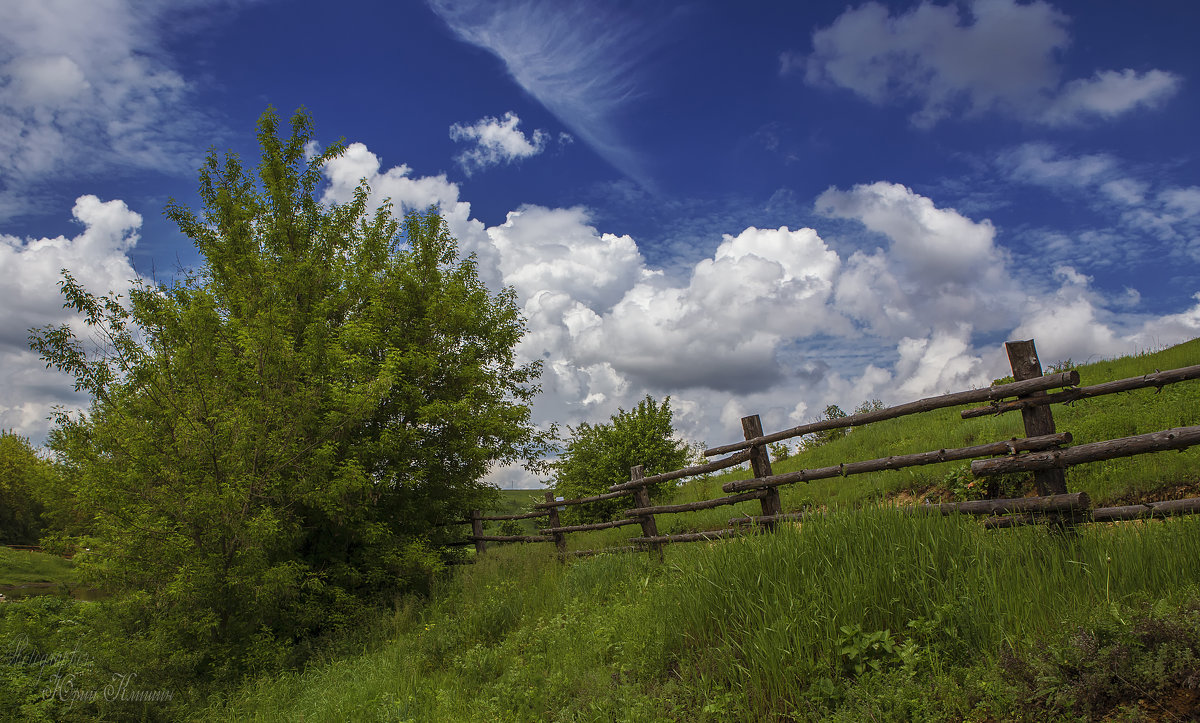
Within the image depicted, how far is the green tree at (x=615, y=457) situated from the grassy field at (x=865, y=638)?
8.81m

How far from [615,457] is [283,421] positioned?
26.7ft

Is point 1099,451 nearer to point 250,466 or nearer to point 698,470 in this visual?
point 698,470

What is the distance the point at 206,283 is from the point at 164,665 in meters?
7.31

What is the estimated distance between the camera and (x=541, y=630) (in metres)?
5.73

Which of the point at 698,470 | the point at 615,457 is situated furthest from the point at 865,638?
the point at 615,457

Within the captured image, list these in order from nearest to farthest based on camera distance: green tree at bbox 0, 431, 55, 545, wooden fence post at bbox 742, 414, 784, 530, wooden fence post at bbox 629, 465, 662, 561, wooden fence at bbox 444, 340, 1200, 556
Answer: wooden fence at bbox 444, 340, 1200, 556 → wooden fence post at bbox 742, 414, 784, 530 → wooden fence post at bbox 629, 465, 662, 561 → green tree at bbox 0, 431, 55, 545

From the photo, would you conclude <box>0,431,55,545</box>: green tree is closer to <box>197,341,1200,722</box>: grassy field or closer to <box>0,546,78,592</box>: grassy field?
<box>0,546,78,592</box>: grassy field

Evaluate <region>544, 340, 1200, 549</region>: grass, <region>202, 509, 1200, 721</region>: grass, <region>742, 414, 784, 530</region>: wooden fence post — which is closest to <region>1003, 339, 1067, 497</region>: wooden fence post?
<region>202, 509, 1200, 721</region>: grass

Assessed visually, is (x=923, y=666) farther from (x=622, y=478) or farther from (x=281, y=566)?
(x=622, y=478)

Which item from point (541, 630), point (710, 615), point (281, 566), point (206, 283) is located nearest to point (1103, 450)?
point (710, 615)

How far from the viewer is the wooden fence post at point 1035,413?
4527mm

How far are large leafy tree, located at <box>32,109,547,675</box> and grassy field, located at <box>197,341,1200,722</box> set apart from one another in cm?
304

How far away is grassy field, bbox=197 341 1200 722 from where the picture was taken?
2551mm

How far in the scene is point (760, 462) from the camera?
6809 mm
